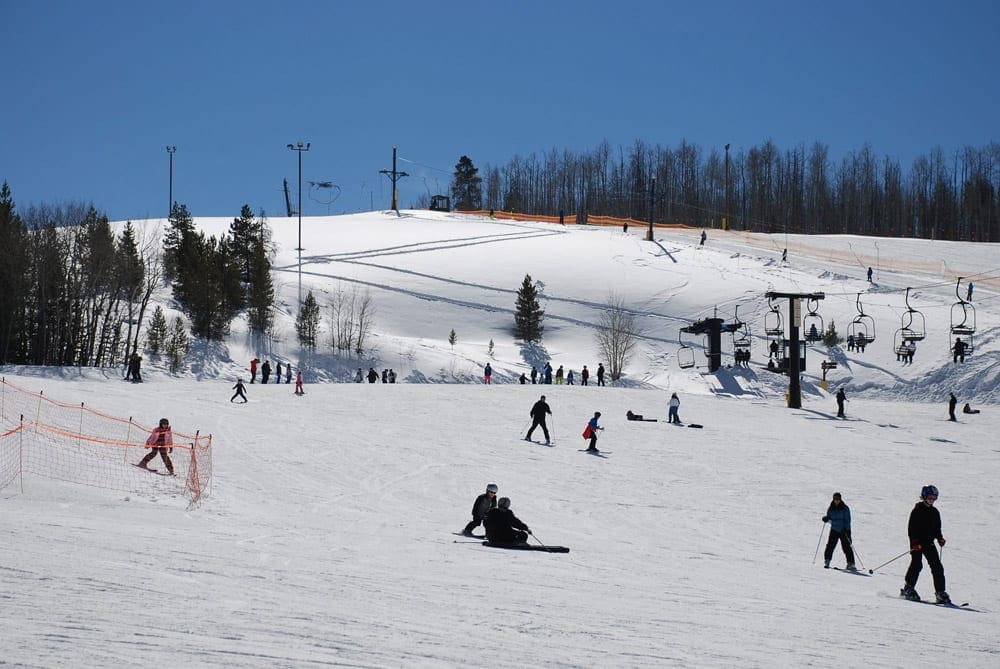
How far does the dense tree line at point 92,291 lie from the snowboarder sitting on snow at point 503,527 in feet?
108

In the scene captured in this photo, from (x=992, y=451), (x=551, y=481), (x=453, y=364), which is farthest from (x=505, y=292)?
(x=551, y=481)

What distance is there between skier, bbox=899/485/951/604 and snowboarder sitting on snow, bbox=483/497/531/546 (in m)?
4.90

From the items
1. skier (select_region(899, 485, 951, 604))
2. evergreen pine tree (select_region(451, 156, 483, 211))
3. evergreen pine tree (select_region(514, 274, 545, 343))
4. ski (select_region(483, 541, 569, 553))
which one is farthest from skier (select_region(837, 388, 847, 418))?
evergreen pine tree (select_region(451, 156, 483, 211))

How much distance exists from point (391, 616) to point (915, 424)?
29.4 meters

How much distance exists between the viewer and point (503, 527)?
12.4 m

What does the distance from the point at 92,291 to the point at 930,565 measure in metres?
41.0

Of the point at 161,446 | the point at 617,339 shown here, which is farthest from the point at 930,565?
the point at 617,339

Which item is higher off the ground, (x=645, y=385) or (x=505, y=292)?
(x=505, y=292)

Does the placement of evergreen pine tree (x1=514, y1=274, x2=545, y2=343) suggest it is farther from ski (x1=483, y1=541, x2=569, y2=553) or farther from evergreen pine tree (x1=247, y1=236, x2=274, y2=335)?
ski (x1=483, y1=541, x2=569, y2=553)

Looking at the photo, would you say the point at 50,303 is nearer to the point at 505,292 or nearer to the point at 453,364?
the point at 453,364

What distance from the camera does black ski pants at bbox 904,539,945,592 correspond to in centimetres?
1045

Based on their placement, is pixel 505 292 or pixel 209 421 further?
pixel 505 292

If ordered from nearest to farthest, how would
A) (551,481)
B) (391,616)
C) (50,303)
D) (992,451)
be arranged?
(391,616) < (551,481) < (992,451) < (50,303)

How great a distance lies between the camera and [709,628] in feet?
26.7
